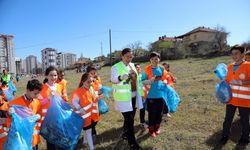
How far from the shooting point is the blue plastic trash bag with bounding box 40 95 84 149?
3686 millimetres

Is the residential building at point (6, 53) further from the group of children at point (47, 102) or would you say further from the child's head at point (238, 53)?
the child's head at point (238, 53)

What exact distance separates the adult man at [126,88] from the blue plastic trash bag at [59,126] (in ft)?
2.96

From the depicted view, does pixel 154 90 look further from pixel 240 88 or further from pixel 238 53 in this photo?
pixel 238 53

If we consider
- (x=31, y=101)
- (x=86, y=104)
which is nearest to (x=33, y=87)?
(x=31, y=101)

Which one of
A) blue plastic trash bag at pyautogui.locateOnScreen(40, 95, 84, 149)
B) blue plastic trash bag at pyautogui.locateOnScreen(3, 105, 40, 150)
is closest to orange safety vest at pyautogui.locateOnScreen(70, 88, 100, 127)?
blue plastic trash bag at pyautogui.locateOnScreen(40, 95, 84, 149)

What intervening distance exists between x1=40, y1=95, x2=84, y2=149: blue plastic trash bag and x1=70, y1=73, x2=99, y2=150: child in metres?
0.27

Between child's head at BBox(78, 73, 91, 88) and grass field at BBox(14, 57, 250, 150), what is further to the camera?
grass field at BBox(14, 57, 250, 150)

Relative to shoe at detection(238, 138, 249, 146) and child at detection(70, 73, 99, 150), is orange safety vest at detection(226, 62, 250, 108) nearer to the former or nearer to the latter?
shoe at detection(238, 138, 249, 146)

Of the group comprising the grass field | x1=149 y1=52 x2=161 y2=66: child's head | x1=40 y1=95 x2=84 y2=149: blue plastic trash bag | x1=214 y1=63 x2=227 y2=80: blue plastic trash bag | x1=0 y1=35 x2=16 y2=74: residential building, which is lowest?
the grass field

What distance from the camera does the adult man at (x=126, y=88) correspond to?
13.9 ft

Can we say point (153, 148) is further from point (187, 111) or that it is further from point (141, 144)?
point (187, 111)

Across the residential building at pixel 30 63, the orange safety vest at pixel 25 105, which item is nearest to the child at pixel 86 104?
the orange safety vest at pixel 25 105

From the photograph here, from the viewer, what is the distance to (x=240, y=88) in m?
4.38

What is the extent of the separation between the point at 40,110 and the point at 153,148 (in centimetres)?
237
